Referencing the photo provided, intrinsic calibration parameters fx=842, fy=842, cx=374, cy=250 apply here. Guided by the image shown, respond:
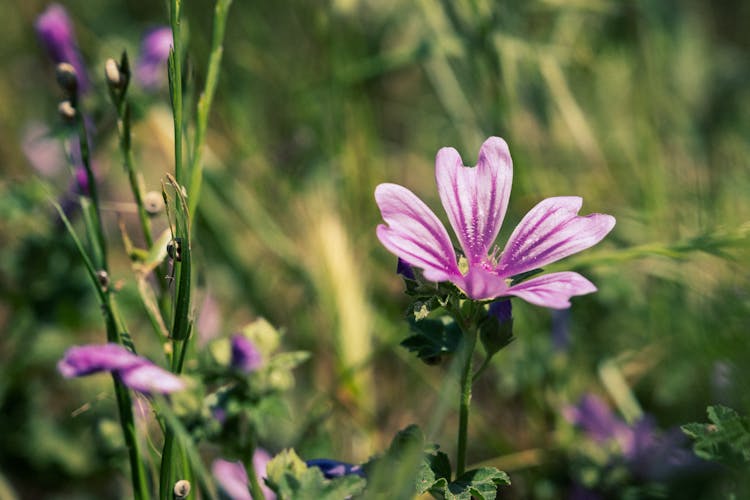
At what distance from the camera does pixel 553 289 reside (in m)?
1.20

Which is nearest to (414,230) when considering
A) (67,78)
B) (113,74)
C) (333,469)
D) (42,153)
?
(333,469)

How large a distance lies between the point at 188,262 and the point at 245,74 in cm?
204

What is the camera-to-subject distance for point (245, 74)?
3.25 m

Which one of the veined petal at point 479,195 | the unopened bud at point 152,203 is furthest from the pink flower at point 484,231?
the unopened bud at point 152,203

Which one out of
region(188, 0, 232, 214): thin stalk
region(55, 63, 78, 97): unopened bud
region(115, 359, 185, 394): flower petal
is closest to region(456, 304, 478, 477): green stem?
region(115, 359, 185, 394): flower petal

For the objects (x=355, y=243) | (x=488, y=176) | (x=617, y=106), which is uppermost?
(x=617, y=106)

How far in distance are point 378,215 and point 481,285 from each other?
5.29 ft

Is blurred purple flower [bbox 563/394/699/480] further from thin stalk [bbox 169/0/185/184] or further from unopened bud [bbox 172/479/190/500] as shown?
thin stalk [bbox 169/0/185/184]

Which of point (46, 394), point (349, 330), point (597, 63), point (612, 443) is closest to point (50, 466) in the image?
point (46, 394)

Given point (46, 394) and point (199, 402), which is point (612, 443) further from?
point (46, 394)

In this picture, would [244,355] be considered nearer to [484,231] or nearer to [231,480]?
[484,231]

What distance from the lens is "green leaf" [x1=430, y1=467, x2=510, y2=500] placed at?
125 cm

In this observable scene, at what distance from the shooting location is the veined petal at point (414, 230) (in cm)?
124

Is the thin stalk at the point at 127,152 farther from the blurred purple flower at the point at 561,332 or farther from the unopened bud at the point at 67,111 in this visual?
the blurred purple flower at the point at 561,332
